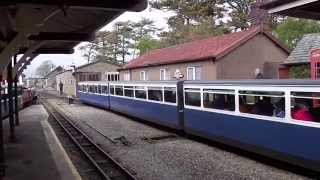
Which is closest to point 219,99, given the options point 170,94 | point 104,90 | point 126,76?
point 170,94

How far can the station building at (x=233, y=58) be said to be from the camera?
2870 cm

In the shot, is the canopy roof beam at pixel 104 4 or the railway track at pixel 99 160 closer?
the canopy roof beam at pixel 104 4

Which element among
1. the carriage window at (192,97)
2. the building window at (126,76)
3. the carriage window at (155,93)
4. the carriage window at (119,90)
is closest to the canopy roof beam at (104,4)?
the carriage window at (192,97)

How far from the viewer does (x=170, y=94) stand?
682 inches

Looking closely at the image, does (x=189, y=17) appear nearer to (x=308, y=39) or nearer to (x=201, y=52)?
(x=201, y=52)

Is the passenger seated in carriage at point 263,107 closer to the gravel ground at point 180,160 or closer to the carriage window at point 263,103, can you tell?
the carriage window at point 263,103

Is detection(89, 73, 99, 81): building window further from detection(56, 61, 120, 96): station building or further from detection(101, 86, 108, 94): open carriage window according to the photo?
detection(101, 86, 108, 94): open carriage window

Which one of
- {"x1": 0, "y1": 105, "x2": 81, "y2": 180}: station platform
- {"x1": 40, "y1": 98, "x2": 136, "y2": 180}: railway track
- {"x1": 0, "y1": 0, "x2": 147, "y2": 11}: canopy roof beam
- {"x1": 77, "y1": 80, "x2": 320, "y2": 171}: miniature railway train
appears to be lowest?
{"x1": 40, "y1": 98, "x2": 136, "y2": 180}: railway track

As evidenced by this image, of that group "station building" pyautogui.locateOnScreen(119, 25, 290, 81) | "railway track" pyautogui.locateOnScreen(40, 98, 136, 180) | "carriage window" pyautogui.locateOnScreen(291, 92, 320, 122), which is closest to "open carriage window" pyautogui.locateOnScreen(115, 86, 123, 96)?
"station building" pyautogui.locateOnScreen(119, 25, 290, 81)

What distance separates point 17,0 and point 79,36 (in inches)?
285

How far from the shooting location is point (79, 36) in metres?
15.6

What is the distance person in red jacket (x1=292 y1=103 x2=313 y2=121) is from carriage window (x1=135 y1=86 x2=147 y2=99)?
1135cm

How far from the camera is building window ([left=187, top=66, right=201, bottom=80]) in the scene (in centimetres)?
2998

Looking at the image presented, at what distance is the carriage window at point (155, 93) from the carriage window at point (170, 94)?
0.62m
